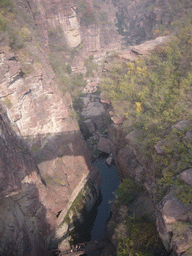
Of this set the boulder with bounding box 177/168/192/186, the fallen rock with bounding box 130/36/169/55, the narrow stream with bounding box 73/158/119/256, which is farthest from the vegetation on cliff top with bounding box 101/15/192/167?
the narrow stream with bounding box 73/158/119/256

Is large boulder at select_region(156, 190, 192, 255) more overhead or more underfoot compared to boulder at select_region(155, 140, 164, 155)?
more underfoot

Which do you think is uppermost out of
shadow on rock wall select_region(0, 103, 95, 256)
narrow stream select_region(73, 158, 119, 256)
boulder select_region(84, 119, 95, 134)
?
shadow on rock wall select_region(0, 103, 95, 256)

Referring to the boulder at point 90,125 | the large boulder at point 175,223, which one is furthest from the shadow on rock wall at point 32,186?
the large boulder at point 175,223

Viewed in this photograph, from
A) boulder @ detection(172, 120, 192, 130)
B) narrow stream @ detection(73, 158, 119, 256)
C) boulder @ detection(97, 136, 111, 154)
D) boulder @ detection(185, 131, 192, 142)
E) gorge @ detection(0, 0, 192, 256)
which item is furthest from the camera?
boulder @ detection(97, 136, 111, 154)

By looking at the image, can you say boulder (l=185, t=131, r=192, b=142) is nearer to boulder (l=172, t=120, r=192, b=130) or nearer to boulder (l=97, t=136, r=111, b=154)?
boulder (l=172, t=120, r=192, b=130)

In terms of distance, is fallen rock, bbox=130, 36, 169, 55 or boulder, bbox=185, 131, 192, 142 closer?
boulder, bbox=185, 131, 192, 142

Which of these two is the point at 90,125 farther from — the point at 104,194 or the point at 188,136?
the point at 188,136

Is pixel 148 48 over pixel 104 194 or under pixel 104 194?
over

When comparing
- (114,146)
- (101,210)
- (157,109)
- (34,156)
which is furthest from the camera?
(101,210)

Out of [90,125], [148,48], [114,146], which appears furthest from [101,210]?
[148,48]

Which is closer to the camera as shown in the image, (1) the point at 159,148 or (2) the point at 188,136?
(2) the point at 188,136
